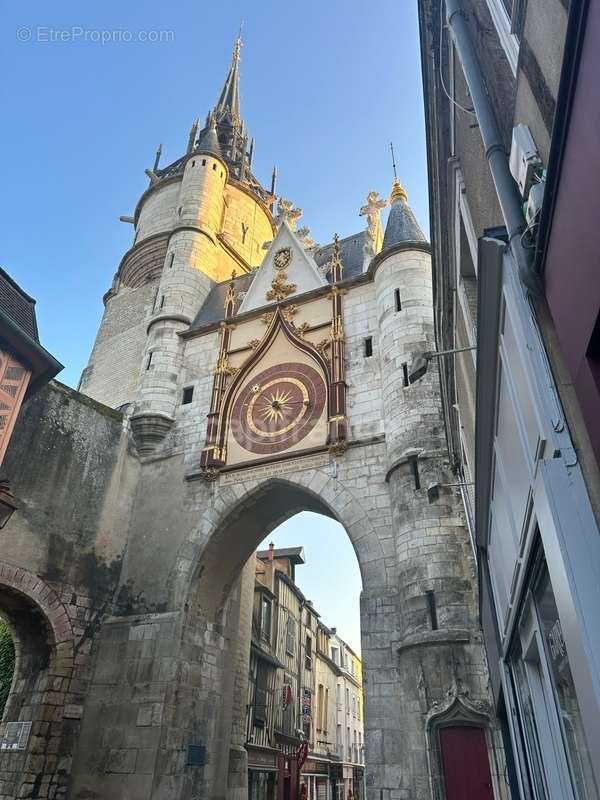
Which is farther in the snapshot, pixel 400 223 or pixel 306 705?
pixel 306 705

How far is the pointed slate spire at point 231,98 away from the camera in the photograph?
27078 millimetres

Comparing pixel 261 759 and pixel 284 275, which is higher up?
pixel 284 275

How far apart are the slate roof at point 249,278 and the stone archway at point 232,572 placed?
511 centimetres

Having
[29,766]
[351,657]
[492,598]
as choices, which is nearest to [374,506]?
[492,598]

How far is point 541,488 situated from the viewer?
7.82ft

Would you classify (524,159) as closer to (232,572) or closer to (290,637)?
(232,572)

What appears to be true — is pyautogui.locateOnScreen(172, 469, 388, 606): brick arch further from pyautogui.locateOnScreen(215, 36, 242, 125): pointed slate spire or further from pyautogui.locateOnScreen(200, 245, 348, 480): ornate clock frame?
pyautogui.locateOnScreen(215, 36, 242, 125): pointed slate spire

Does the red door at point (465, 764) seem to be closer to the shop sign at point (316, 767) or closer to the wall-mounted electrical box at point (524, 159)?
the wall-mounted electrical box at point (524, 159)

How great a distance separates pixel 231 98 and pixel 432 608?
28442 mm

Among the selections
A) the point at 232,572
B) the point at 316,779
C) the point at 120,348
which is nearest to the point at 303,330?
the point at 232,572

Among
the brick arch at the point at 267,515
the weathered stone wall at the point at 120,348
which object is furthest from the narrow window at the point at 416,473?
the weathered stone wall at the point at 120,348

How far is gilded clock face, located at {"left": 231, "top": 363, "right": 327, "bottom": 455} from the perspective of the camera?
11609mm

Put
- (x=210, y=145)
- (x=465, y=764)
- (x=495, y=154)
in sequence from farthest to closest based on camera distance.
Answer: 1. (x=210, y=145)
2. (x=465, y=764)
3. (x=495, y=154)

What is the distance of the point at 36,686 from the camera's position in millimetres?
9617
